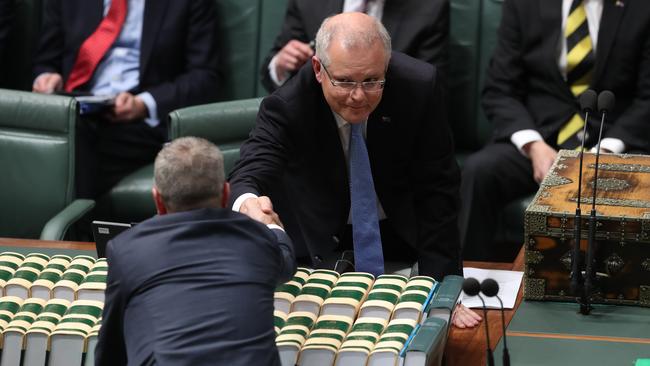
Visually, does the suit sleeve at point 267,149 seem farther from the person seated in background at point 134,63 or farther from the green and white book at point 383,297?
the person seated in background at point 134,63

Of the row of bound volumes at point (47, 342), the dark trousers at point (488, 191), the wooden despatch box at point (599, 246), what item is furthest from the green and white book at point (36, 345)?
the dark trousers at point (488, 191)

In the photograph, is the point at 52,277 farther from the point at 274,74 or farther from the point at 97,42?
the point at 97,42

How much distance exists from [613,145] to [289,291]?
195cm

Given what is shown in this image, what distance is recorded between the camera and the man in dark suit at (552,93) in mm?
4246

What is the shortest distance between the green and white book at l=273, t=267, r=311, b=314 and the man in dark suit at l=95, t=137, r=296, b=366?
0.69ft

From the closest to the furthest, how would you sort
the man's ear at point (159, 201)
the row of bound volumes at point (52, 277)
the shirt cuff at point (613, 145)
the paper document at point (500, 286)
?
the man's ear at point (159, 201) < the row of bound volumes at point (52, 277) < the paper document at point (500, 286) < the shirt cuff at point (613, 145)

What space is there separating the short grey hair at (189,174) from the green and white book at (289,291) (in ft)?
1.10

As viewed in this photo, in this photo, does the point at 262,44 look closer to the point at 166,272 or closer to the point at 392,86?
the point at 392,86

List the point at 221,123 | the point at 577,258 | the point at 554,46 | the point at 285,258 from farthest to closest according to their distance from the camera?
1. the point at 554,46
2. the point at 221,123
3. the point at 577,258
4. the point at 285,258

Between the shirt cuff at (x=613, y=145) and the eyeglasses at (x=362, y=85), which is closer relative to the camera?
the eyeglasses at (x=362, y=85)

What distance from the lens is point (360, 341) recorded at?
2389 mm

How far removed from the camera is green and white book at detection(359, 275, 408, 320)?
2.51m

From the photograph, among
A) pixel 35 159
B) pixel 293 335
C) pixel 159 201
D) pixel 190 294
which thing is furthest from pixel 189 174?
pixel 35 159

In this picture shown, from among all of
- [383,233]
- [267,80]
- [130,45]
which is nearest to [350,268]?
[383,233]
